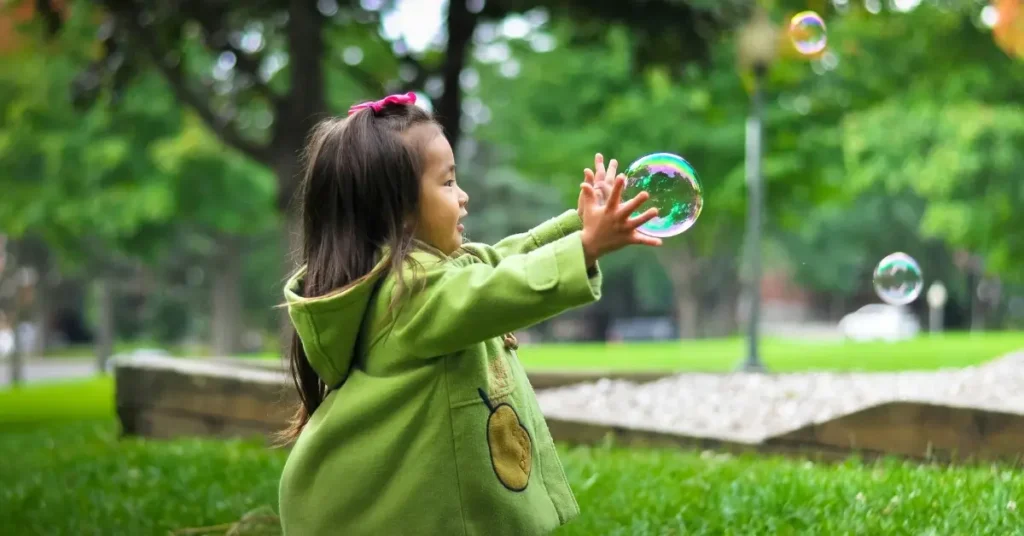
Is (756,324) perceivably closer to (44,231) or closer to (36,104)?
(36,104)

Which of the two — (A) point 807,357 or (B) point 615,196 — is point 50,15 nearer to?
(B) point 615,196

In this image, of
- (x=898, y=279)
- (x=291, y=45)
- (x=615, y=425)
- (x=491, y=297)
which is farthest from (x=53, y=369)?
(x=491, y=297)

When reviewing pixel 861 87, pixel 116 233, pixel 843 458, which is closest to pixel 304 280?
pixel 843 458

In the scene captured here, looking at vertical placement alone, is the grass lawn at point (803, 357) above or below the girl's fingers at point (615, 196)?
below

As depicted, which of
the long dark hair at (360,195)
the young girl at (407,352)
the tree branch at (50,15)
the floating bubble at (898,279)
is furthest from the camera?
the tree branch at (50,15)

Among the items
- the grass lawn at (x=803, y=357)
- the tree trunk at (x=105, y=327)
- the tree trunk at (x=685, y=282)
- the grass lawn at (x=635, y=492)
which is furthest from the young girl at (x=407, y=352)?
the tree trunk at (x=685, y=282)

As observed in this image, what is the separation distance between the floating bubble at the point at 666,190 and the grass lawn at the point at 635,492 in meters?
1.30

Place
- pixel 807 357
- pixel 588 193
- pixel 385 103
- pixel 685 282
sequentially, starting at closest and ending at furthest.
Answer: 1. pixel 588 193
2. pixel 385 103
3. pixel 807 357
4. pixel 685 282

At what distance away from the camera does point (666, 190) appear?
2.92 metres

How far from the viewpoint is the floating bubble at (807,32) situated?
611cm

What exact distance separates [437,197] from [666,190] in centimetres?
66

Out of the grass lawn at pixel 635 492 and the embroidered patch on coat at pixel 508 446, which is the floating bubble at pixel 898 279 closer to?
the grass lawn at pixel 635 492

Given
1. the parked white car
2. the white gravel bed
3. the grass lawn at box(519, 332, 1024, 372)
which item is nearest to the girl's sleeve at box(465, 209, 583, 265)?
the white gravel bed

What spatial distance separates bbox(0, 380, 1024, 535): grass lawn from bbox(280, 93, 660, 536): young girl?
1529 mm
